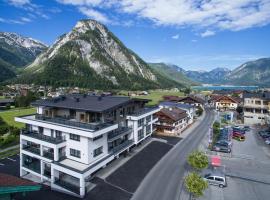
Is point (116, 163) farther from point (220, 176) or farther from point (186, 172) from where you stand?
point (220, 176)

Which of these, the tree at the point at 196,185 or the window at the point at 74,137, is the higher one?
the window at the point at 74,137

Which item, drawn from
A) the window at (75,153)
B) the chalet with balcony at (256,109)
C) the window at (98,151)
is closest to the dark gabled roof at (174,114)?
the chalet with balcony at (256,109)

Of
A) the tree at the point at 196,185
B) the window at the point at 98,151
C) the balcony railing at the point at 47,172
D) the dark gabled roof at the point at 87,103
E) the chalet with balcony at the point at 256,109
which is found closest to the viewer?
the tree at the point at 196,185

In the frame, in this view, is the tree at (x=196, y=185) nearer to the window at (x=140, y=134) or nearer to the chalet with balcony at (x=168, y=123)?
the window at (x=140, y=134)

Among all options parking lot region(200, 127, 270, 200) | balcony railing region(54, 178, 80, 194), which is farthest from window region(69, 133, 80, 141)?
parking lot region(200, 127, 270, 200)

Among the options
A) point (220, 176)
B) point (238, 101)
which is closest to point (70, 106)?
point (220, 176)

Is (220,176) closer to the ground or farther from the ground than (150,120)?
closer to the ground
